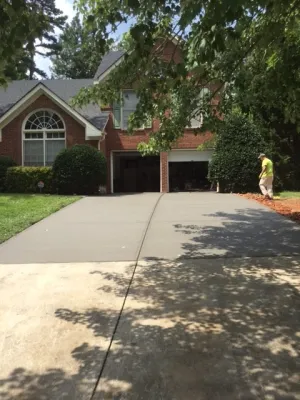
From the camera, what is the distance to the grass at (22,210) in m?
10.4

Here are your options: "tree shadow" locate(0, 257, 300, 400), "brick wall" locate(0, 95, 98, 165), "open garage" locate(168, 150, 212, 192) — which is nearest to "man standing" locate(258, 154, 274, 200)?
"open garage" locate(168, 150, 212, 192)

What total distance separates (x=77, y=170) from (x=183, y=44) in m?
12.6

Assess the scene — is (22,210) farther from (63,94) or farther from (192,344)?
(63,94)

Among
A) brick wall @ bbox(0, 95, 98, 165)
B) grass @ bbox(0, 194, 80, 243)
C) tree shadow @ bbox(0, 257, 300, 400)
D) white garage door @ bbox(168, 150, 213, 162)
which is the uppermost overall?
brick wall @ bbox(0, 95, 98, 165)

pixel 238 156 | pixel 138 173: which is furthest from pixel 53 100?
pixel 238 156

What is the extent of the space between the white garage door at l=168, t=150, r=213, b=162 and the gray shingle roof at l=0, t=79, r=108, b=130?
378cm

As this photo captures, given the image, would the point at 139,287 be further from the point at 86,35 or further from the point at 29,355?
the point at 86,35

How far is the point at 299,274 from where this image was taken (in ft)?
20.8

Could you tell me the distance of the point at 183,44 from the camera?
707 centimetres

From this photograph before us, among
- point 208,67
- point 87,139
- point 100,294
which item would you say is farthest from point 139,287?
point 87,139

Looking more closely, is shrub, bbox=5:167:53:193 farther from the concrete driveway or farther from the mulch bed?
the concrete driveway

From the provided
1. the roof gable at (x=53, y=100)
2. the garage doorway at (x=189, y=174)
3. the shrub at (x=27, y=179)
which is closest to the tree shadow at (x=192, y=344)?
the shrub at (x=27, y=179)

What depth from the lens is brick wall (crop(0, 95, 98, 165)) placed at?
21.6 metres

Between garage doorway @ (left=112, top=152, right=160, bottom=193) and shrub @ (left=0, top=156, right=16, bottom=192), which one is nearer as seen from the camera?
shrub @ (left=0, top=156, right=16, bottom=192)
